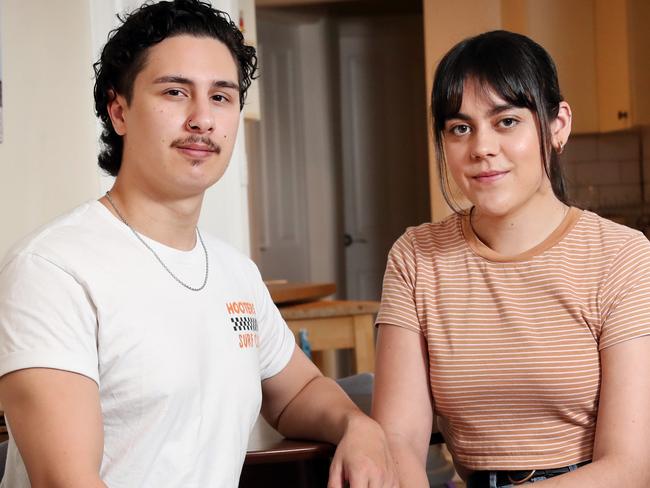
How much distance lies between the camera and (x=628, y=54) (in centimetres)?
555

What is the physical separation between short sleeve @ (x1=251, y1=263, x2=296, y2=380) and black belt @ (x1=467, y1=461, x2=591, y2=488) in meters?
0.40

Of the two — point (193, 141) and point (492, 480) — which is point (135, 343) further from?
point (492, 480)

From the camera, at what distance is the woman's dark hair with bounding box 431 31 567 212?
1.67 metres

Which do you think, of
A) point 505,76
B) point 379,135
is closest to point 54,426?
point 505,76

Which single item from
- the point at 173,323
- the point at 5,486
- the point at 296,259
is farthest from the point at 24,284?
the point at 296,259

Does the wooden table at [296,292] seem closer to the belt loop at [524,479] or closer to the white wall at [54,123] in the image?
the white wall at [54,123]

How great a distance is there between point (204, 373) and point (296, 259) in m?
5.50

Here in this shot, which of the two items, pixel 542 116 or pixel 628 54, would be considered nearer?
pixel 542 116

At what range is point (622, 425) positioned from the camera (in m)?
1.59

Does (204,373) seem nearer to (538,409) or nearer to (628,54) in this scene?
(538,409)

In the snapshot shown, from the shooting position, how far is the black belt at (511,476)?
1681 millimetres

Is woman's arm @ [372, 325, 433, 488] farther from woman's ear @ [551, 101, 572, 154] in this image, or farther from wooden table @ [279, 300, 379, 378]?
wooden table @ [279, 300, 379, 378]

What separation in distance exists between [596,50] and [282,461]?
15.2 feet

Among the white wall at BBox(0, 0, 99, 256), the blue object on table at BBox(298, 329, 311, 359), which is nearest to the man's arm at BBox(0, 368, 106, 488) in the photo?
the white wall at BBox(0, 0, 99, 256)
